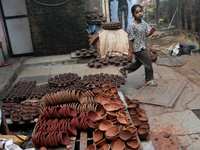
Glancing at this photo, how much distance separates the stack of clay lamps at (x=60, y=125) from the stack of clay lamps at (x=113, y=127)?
0.52 feet

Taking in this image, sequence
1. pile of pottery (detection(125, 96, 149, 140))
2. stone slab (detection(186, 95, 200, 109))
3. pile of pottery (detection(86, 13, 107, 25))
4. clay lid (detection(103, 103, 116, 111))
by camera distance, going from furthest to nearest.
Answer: pile of pottery (detection(86, 13, 107, 25))
stone slab (detection(186, 95, 200, 109))
clay lid (detection(103, 103, 116, 111))
pile of pottery (detection(125, 96, 149, 140))

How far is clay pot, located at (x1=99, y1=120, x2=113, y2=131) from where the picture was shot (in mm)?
2529

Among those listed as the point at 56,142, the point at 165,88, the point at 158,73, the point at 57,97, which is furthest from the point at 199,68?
the point at 56,142

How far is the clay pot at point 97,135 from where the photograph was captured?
2.39m

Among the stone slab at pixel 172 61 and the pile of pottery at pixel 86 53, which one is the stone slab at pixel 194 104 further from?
the pile of pottery at pixel 86 53

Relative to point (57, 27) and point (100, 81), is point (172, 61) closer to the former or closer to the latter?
point (100, 81)

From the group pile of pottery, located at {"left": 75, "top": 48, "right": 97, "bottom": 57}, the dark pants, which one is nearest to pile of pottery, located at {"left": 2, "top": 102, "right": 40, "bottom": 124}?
the dark pants

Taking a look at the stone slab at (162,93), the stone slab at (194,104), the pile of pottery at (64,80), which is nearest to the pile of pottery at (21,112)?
the pile of pottery at (64,80)

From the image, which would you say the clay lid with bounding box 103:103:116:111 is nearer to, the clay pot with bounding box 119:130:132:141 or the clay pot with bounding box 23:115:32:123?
the clay pot with bounding box 119:130:132:141

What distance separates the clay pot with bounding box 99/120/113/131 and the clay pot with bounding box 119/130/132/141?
234 millimetres

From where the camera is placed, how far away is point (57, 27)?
7.09 m

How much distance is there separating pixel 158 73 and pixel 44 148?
12.7ft

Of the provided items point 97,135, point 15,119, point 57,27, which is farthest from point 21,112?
point 57,27

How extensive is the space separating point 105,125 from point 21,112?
1757 millimetres
